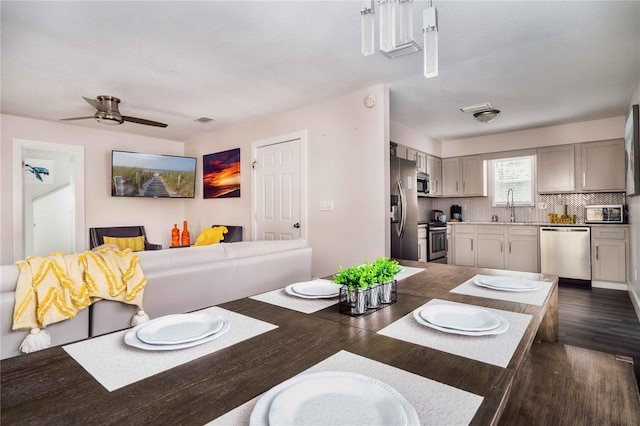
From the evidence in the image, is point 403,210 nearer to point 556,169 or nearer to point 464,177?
point 464,177

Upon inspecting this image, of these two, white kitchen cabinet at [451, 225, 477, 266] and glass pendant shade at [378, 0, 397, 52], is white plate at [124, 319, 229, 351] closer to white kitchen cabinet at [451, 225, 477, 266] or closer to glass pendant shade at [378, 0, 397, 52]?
glass pendant shade at [378, 0, 397, 52]

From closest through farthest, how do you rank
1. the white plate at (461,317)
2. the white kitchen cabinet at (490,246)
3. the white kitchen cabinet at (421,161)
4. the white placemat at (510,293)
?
the white plate at (461,317) < the white placemat at (510,293) < the white kitchen cabinet at (490,246) < the white kitchen cabinet at (421,161)

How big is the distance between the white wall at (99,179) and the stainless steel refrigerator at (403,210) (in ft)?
13.5

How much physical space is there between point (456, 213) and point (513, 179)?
43.9 inches

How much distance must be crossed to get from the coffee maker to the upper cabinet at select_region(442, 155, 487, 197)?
0.27 m

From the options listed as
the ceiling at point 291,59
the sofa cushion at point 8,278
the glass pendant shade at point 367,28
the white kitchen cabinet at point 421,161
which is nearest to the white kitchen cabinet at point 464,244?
the white kitchen cabinet at point 421,161

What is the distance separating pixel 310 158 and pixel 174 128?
257 cm

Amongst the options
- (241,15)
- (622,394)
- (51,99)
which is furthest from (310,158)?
(622,394)

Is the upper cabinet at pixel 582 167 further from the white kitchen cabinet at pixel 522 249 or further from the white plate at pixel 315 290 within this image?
the white plate at pixel 315 290

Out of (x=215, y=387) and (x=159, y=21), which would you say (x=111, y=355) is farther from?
(x=159, y=21)

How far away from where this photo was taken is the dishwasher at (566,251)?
182 inches

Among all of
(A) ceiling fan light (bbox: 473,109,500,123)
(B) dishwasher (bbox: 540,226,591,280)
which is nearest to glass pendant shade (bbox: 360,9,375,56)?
(A) ceiling fan light (bbox: 473,109,500,123)

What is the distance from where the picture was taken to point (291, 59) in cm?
292

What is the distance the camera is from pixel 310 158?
13.7 ft
